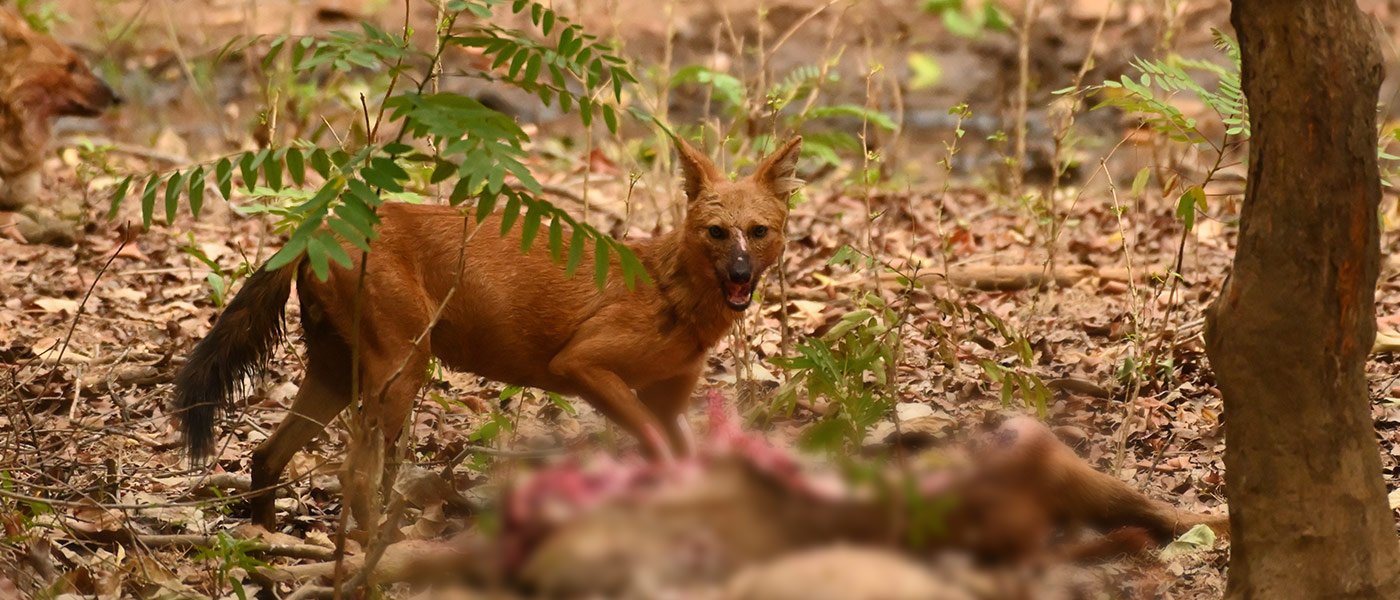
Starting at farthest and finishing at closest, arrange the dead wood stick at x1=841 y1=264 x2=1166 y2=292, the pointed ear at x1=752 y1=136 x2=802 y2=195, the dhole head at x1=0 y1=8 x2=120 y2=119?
the dhole head at x1=0 y1=8 x2=120 y2=119 → the dead wood stick at x1=841 y1=264 x2=1166 y2=292 → the pointed ear at x1=752 y1=136 x2=802 y2=195

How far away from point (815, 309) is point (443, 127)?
4678 millimetres

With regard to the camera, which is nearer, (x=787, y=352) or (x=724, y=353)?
(x=787, y=352)

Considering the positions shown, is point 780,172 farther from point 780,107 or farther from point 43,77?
point 43,77

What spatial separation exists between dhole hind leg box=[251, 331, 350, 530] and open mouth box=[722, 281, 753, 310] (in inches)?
57.9

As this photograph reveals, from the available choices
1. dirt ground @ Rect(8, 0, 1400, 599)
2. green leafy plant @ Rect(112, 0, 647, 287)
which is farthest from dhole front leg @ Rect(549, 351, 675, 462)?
green leafy plant @ Rect(112, 0, 647, 287)

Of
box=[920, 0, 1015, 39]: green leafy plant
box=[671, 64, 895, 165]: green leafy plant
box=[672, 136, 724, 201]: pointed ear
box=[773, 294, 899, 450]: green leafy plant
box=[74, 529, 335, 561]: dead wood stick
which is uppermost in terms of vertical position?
box=[920, 0, 1015, 39]: green leafy plant

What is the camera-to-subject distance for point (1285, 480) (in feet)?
13.6

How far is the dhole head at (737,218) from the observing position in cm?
596

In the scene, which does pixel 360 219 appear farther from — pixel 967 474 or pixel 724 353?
pixel 724 353

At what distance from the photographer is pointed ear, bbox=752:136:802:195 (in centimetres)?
620

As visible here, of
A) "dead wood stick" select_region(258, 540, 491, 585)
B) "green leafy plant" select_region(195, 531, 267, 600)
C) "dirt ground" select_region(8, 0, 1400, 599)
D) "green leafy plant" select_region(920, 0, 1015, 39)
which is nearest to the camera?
"dead wood stick" select_region(258, 540, 491, 585)

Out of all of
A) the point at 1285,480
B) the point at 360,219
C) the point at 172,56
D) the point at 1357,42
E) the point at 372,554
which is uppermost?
the point at 172,56

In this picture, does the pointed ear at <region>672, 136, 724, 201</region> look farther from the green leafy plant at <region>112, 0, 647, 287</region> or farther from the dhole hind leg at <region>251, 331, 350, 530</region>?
the green leafy plant at <region>112, 0, 647, 287</region>

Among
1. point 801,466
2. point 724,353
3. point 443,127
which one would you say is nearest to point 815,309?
point 724,353
